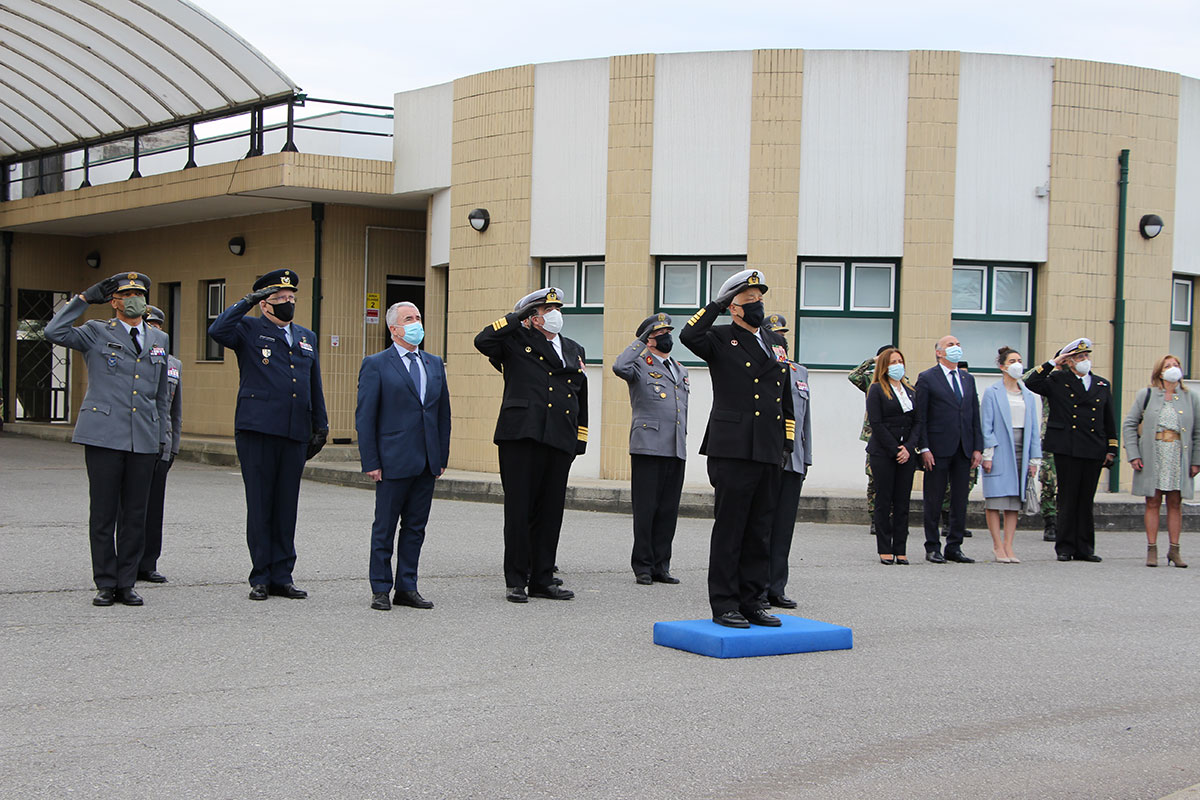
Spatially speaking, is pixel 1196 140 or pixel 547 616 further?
pixel 1196 140

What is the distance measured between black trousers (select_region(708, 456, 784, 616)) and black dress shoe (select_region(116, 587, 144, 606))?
11.9 ft

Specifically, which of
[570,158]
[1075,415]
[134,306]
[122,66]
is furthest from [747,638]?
[122,66]

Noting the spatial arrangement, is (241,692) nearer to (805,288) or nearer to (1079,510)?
(1079,510)

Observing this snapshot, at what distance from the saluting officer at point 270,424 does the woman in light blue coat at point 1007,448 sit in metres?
6.51

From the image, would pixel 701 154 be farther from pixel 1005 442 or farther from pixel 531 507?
pixel 531 507

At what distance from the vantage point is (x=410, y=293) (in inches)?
891

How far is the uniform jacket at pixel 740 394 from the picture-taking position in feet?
24.8

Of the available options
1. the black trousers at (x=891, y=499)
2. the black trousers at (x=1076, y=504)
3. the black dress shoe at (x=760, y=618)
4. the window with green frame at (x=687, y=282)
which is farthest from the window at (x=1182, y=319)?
the black dress shoe at (x=760, y=618)

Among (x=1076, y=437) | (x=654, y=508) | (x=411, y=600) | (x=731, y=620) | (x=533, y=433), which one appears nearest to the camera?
(x=731, y=620)

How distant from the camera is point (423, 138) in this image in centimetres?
1962

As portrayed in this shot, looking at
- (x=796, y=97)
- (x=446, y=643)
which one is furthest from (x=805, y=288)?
(x=446, y=643)

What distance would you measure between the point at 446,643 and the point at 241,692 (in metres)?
1.52

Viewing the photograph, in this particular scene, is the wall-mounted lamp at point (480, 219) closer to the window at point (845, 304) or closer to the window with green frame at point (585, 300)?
the window with green frame at point (585, 300)

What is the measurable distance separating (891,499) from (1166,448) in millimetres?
2828
